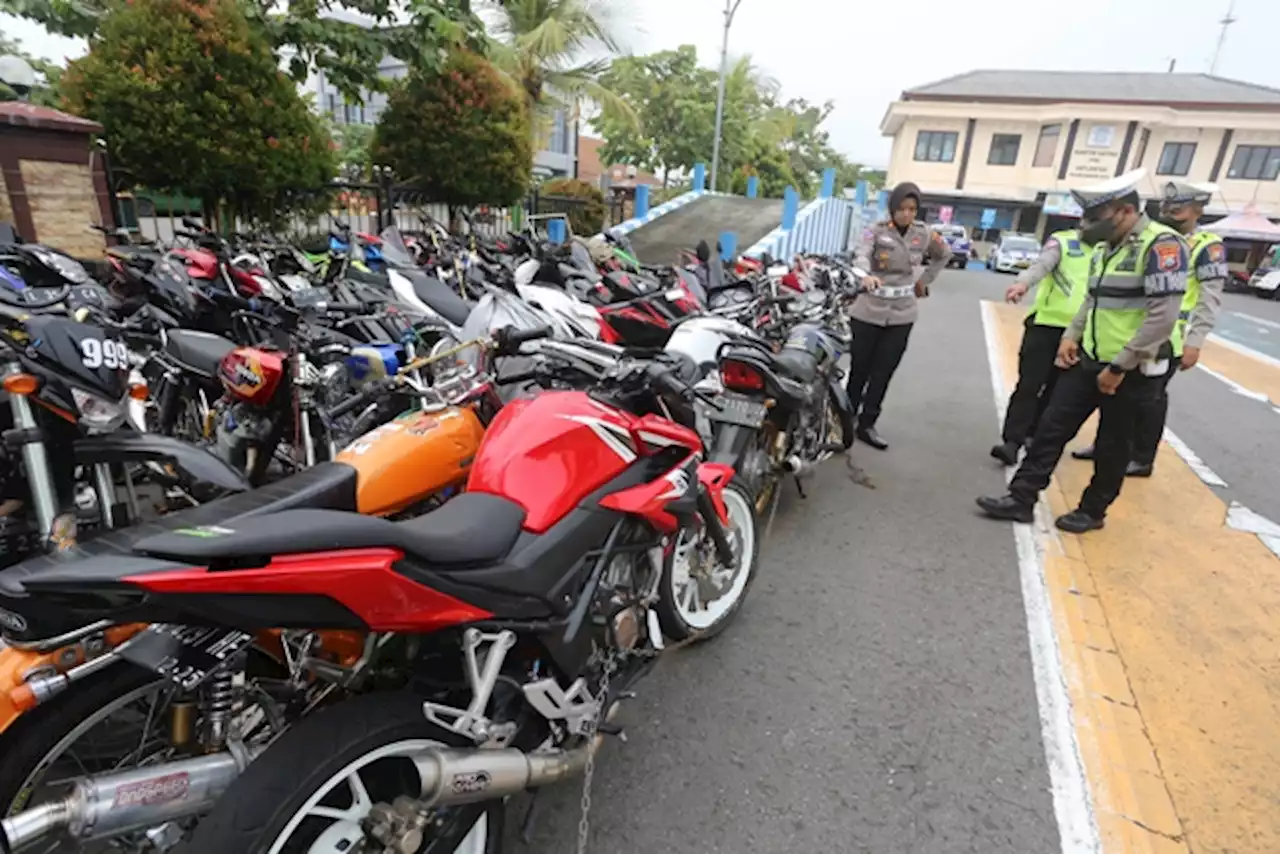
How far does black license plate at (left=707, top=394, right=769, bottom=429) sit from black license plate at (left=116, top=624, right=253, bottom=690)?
2436mm

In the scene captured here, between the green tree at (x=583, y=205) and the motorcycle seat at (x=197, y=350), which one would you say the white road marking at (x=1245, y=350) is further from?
the motorcycle seat at (x=197, y=350)

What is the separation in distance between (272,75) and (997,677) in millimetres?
7805

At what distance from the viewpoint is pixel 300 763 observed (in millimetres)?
1368

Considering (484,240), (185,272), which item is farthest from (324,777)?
(484,240)

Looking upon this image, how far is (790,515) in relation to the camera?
4.49 metres

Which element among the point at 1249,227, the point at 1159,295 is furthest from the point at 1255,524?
the point at 1249,227

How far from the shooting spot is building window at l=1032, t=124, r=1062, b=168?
3343 cm

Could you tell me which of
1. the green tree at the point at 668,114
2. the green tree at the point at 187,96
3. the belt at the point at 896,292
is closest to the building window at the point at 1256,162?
the green tree at the point at 668,114

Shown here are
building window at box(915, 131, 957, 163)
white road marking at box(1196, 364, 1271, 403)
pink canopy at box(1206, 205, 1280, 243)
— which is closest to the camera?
white road marking at box(1196, 364, 1271, 403)

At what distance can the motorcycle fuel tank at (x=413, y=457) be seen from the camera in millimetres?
2324

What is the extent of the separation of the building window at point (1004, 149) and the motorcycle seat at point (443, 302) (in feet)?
123

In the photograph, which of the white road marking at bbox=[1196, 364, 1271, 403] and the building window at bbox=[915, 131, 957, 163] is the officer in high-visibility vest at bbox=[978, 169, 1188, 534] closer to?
the white road marking at bbox=[1196, 364, 1271, 403]

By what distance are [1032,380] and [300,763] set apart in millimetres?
5357

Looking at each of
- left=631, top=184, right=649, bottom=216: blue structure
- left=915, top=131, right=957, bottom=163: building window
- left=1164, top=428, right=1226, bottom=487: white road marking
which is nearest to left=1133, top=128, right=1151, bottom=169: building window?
left=915, top=131, right=957, bottom=163: building window
